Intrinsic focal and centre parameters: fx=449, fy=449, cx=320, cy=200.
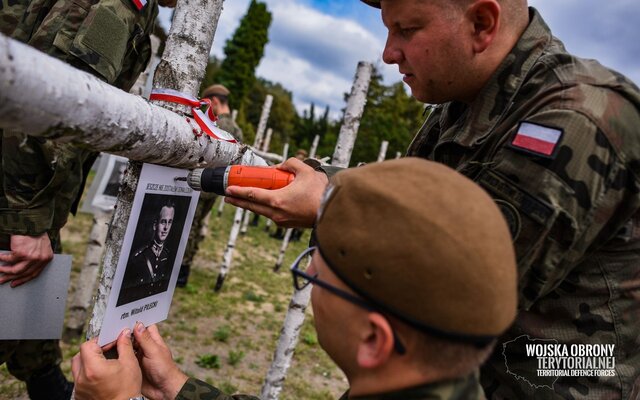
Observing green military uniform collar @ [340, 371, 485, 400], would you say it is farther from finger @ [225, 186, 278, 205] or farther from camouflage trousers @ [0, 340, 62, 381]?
camouflage trousers @ [0, 340, 62, 381]

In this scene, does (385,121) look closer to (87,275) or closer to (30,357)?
(87,275)

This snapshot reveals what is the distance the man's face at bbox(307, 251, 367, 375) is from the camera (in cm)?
107

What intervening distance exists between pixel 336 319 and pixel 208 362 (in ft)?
14.9

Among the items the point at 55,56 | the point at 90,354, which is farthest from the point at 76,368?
the point at 55,56

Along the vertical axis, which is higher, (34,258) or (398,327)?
(398,327)

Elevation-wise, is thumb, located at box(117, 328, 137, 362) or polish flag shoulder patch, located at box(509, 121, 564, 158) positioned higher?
polish flag shoulder patch, located at box(509, 121, 564, 158)

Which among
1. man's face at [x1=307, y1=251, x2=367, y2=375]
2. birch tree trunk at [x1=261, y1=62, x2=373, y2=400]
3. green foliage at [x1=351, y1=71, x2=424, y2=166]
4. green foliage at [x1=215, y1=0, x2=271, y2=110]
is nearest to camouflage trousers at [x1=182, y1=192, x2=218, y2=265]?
birch tree trunk at [x1=261, y1=62, x2=373, y2=400]

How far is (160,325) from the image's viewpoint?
227 inches

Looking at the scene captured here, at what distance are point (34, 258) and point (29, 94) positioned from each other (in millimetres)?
1426

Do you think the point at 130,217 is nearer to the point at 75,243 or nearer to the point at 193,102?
the point at 193,102

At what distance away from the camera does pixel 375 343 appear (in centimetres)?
103

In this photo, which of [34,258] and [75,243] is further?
[75,243]

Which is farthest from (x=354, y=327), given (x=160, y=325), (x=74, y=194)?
(x=160, y=325)

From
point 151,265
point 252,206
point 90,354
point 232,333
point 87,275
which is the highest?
point 252,206
